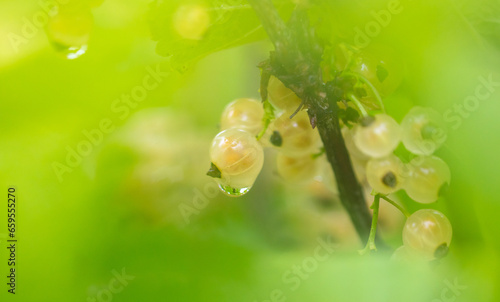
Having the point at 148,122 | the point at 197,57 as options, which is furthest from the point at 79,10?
the point at 148,122

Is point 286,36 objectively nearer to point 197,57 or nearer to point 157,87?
point 197,57

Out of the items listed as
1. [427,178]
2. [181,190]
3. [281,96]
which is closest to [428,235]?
[427,178]

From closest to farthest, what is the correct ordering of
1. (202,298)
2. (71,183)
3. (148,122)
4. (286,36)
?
(286,36) → (202,298) → (71,183) → (148,122)

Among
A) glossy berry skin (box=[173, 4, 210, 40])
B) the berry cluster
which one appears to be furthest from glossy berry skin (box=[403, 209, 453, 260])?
glossy berry skin (box=[173, 4, 210, 40])

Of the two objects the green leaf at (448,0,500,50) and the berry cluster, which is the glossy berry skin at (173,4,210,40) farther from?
the green leaf at (448,0,500,50)

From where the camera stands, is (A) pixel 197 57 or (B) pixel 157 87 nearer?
(A) pixel 197 57

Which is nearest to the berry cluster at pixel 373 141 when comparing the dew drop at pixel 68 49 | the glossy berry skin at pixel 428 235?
the glossy berry skin at pixel 428 235

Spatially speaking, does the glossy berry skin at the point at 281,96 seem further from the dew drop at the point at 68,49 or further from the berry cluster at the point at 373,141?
the dew drop at the point at 68,49

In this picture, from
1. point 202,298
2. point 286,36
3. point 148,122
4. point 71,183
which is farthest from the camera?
point 148,122
